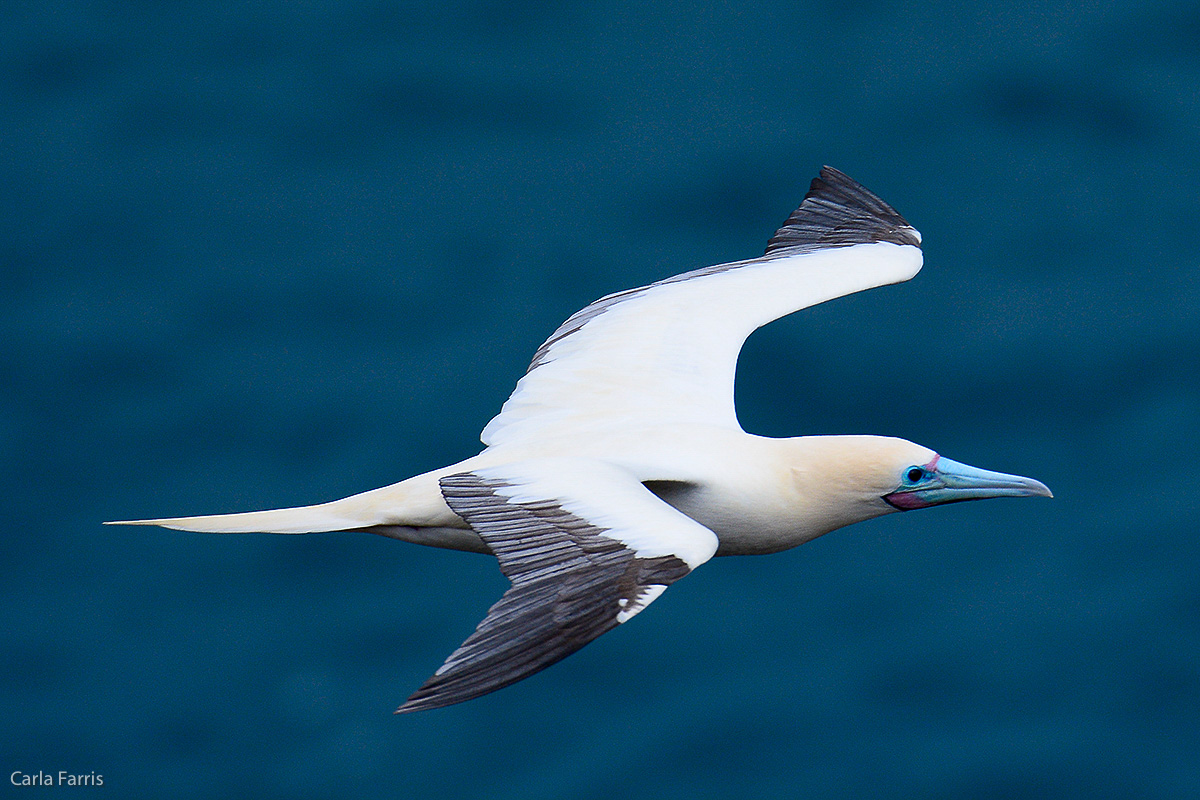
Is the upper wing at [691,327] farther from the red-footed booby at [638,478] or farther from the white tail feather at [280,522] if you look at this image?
the white tail feather at [280,522]

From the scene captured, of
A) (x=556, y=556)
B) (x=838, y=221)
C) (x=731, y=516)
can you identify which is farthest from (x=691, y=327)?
(x=556, y=556)

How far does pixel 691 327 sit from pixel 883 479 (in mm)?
1691

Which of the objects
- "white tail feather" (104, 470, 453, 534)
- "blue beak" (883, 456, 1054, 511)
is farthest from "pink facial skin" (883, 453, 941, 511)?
"white tail feather" (104, 470, 453, 534)

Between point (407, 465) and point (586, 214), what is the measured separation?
8.81 feet

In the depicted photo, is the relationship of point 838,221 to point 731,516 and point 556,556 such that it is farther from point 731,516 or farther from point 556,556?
point 556,556

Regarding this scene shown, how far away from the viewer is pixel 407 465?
1306 centimetres

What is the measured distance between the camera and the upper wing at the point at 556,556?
6336 mm

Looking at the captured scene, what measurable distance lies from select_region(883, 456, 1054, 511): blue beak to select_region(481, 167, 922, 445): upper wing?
3.22ft

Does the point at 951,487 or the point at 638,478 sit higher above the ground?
the point at 638,478

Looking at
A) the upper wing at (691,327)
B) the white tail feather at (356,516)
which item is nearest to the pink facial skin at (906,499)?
the upper wing at (691,327)

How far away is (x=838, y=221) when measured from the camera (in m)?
10.9

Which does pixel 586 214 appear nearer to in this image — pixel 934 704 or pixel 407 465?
pixel 407 465

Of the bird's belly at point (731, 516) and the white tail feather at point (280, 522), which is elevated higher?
the white tail feather at point (280, 522)

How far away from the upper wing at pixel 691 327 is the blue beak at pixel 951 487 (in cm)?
98
